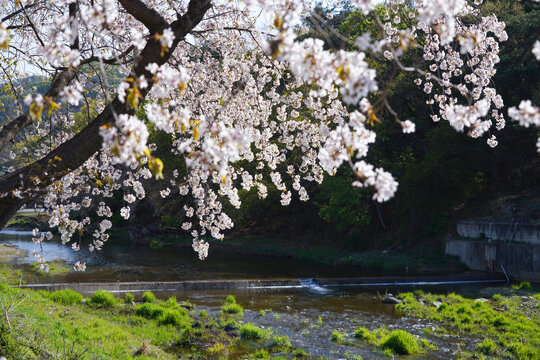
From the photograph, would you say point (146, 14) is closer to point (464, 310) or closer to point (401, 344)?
point (401, 344)

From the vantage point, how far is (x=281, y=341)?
1023 centimetres

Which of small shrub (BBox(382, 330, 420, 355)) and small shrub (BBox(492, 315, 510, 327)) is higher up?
small shrub (BBox(492, 315, 510, 327))

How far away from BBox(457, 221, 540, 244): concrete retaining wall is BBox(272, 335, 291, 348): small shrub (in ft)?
46.3

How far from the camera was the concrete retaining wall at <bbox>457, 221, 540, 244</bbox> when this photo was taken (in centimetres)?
2018

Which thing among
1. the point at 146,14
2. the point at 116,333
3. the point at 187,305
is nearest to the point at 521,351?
the point at 116,333

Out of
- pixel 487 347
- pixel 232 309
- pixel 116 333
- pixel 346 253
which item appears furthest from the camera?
pixel 346 253

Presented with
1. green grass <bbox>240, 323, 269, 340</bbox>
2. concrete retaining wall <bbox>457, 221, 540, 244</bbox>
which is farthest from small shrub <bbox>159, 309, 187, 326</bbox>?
concrete retaining wall <bbox>457, 221, 540, 244</bbox>

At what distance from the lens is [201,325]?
442 inches

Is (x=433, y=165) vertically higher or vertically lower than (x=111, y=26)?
higher

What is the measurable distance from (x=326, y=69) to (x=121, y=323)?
913 cm

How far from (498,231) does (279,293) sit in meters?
10.8

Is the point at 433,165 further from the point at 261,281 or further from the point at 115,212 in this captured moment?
the point at 115,212

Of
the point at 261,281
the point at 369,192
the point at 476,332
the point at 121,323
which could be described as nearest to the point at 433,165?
the point at 369,192

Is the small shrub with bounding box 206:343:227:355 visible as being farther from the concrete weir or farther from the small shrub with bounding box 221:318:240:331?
the concrete weir
